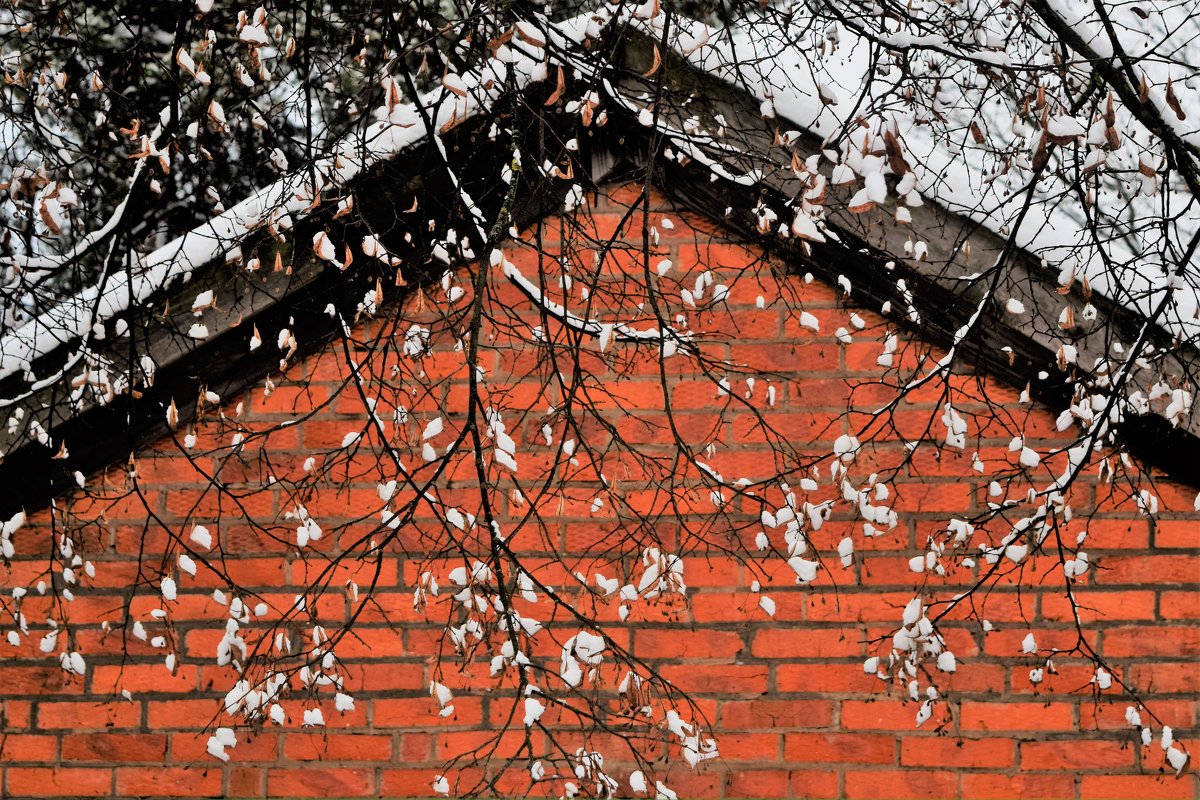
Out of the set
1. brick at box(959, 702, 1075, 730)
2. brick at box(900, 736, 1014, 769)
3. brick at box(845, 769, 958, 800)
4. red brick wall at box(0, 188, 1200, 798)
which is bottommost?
brick at box(845, 769, 958, 800)

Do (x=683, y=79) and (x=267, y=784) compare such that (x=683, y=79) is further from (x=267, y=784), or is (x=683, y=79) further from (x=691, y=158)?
(x=267, y=784)

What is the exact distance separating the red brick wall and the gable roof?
0.08m

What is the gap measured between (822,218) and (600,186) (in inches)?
23.2

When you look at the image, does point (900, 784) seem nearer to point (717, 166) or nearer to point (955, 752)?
point (955, 752)

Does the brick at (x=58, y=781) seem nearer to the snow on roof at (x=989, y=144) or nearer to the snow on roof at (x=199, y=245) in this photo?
the snow on roof at (x=199, y=245)

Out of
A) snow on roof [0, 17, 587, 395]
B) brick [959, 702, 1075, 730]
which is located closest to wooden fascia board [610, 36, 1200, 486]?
snow on roof [0, 17, 587, 395]

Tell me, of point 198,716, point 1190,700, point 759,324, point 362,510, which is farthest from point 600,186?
point 1190,700

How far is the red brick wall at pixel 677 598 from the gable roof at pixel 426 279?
83mm

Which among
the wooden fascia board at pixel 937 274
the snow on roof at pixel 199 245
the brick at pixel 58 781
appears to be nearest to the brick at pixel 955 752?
the wooden fascia board at pixel 937 274

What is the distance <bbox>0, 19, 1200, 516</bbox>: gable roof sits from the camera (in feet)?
7.27

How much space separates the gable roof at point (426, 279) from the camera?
221 cm

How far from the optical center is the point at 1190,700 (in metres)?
2.26

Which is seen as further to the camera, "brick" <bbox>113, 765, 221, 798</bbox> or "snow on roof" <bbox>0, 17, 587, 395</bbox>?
"brick" <bbox>113, 765, 221, 798</bbox>

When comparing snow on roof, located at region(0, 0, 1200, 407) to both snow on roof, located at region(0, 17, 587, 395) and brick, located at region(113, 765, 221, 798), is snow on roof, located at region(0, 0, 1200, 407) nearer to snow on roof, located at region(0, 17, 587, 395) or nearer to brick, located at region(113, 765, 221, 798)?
snow on roof, located at region(0, 17, 587, 395)
